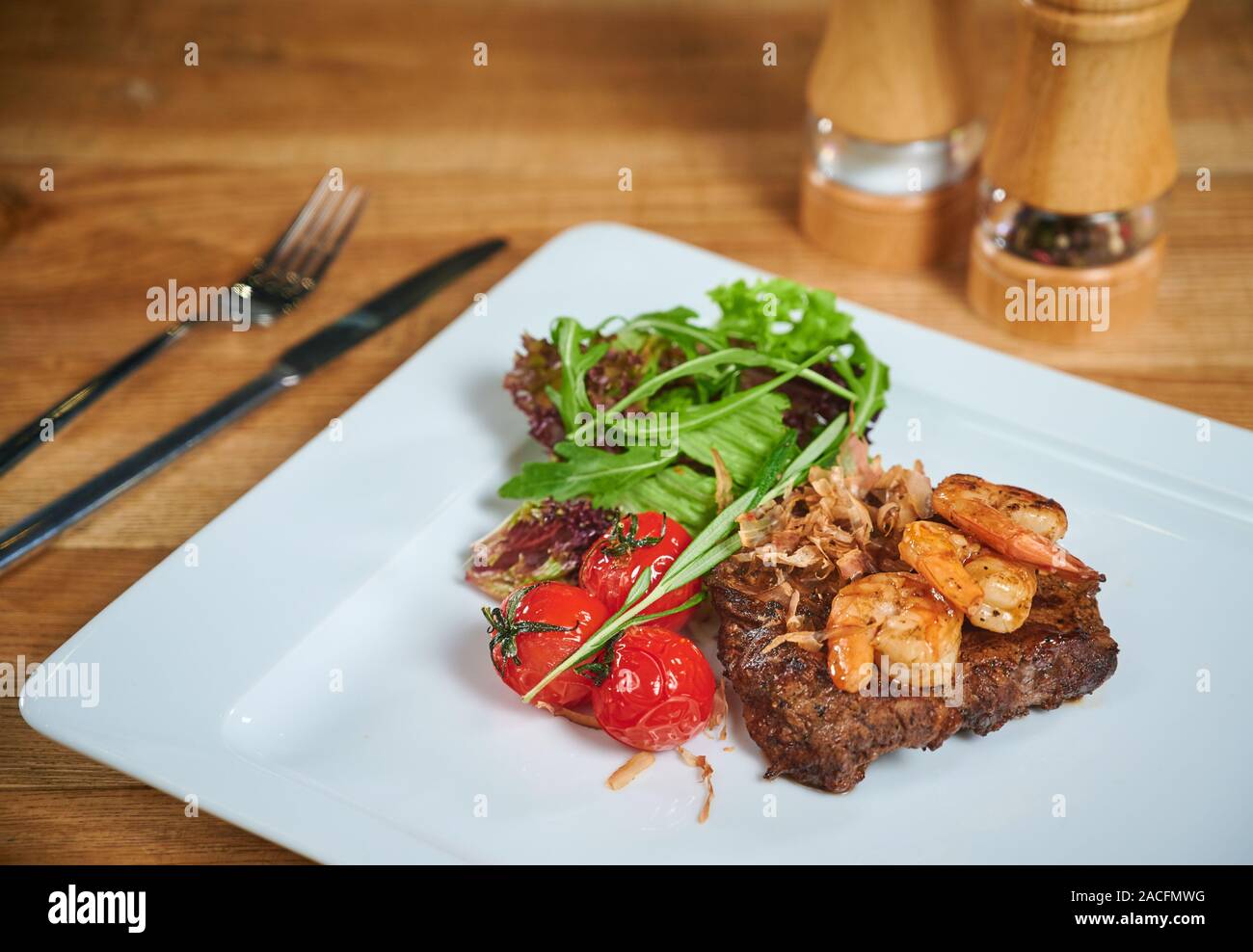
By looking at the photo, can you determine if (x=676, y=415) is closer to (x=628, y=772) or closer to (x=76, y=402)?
(x=628, y=772)

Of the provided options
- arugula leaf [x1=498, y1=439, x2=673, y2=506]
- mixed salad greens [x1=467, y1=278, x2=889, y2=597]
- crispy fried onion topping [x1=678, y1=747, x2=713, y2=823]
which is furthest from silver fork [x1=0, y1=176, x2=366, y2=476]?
crispy fried onion topping [x1=678, y1=747, x2=713, y2=823]

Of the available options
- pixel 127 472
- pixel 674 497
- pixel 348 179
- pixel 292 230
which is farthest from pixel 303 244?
pixel 674 497

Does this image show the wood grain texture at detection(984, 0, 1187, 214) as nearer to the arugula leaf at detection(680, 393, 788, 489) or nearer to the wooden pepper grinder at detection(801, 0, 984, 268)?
the wooden pepper grinder at detection(801, 0, 984, 268)

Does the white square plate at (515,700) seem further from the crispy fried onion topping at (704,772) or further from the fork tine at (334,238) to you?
the fork tine at (334,238)

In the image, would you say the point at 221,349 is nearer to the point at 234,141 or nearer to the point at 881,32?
the point at 234,141

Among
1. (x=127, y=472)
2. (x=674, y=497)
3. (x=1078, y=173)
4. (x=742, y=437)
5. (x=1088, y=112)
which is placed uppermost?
(x=1088, y=112)

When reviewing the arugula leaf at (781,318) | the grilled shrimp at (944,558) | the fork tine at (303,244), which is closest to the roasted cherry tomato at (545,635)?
the grilled shrimp at (944,558)

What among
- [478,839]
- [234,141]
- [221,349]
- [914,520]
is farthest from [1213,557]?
[234,141]
